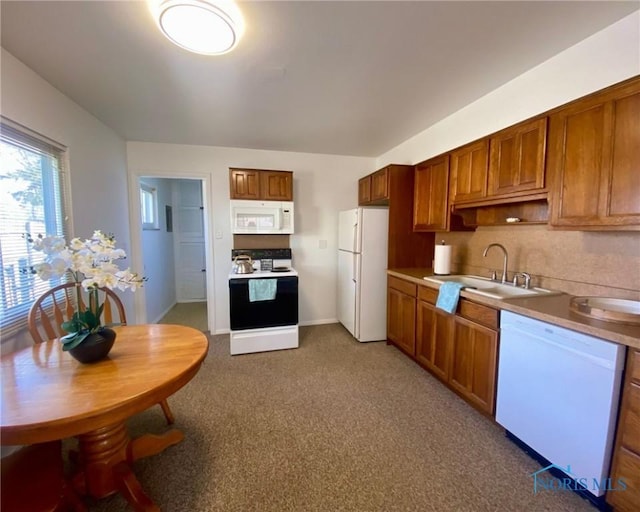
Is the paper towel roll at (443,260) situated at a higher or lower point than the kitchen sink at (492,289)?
higher

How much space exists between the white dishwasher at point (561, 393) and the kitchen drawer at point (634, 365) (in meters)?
0.03

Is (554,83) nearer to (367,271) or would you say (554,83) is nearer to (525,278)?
(525,278)

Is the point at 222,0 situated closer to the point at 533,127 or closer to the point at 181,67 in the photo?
the point at 181,67

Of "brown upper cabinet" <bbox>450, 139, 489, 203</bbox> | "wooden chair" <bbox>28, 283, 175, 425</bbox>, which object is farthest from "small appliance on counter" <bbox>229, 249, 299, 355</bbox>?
"brown upper cabinet" <bbox>450, 139, 489, 203</bbox>

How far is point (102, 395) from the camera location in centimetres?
105

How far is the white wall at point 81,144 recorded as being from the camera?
5.81ft

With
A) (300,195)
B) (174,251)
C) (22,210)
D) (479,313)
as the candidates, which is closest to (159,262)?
(174,251)

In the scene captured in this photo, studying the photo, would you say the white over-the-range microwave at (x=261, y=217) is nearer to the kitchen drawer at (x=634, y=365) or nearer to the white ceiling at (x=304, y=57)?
the white ceiling at (x=304, y=57)

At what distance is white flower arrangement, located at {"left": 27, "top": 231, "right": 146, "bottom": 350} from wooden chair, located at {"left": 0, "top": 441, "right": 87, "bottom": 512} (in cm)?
46

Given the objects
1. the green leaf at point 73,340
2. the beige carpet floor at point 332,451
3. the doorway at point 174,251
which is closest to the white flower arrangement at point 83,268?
the green leaf at point 73,340

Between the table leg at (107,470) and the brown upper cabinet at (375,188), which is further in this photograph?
the brown upper cabinet at (375,188)

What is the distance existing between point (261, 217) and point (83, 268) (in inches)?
89.3

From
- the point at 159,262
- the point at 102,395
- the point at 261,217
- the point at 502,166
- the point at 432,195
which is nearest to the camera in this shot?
the point at 102,395

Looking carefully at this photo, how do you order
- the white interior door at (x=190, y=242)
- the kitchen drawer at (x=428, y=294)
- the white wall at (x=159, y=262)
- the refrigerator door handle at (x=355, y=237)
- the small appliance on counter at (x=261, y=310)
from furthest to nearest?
the white interior door at (x=190, y=242) → the white wall at (x=159, y=262) → the refrigerator door handle at (x=355, y=237) → the small appliance on counter at (x=261, y=310) → the kitchen drawer at (x=428, y=294)
